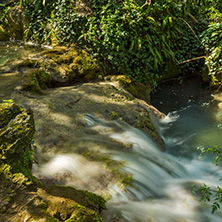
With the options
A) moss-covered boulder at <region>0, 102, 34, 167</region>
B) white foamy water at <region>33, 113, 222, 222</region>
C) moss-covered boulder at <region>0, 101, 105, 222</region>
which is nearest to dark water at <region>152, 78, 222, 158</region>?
white foamy water at <region>33, 113, 222, 222</region>

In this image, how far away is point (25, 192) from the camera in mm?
2289

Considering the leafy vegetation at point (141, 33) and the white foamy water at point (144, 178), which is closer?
the white foamy water at point (144, 178)

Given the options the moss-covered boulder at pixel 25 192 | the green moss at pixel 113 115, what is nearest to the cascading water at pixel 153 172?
the green moss at pixel 113 115

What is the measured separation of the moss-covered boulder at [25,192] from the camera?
2.12m

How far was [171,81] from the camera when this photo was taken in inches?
338

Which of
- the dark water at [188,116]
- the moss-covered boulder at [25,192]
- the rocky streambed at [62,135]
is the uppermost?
the moss-covered boulder at [25,192]

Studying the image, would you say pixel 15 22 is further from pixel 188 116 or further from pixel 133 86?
pixel 188 116

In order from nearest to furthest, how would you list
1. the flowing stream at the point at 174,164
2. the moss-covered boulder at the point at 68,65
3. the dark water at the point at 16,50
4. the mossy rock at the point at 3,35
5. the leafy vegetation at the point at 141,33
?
the flowing stream at the point at 174,164 → the moss-covered boulder at the point at 68,65 → the leafy vegetation at the point at 141,33 → the dark water at the point at 16,50 → the mossy rock at the point at 3,35

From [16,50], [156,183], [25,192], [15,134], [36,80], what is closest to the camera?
[25,192]

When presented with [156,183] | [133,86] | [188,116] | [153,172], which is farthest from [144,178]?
[133,86]

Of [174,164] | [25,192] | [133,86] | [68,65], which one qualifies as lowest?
[174,164]

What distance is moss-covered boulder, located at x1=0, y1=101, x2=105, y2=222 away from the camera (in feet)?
6.95

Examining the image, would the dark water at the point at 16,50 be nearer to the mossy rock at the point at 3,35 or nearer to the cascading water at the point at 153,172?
the mossy rock at the point at 3,35

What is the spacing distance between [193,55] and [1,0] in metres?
8.55
